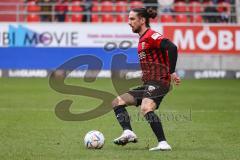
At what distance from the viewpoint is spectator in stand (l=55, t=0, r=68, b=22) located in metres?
31.8

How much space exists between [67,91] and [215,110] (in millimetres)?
7044

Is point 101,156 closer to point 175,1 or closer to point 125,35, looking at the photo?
point 125,35

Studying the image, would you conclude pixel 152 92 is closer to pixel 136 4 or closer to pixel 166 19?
pixel 136 4

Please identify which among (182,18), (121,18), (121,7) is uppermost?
(121,7)

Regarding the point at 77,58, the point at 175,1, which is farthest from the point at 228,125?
the point at 175,1

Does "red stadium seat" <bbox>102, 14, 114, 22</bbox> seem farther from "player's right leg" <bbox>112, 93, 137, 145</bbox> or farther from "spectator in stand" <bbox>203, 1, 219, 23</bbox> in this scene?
"player's right leg" <bbox>112, 93, 137, 145</bbox>

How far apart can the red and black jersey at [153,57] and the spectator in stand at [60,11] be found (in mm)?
20636

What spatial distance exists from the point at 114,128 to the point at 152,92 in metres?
3.39

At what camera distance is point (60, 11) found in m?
32.3

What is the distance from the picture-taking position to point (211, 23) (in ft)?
103

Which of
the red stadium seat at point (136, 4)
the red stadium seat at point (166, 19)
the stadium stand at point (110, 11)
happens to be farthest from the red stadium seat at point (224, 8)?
the red stadium seat at point (136, 4)

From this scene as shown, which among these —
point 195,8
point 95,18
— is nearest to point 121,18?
point 95,18

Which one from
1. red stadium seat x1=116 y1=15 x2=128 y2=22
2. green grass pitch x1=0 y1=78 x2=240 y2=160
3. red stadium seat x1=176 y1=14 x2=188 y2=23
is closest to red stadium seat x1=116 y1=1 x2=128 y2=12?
red stadium seat x1=116 y1=15 x2=128 y2=22

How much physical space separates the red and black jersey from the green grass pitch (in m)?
1.22
